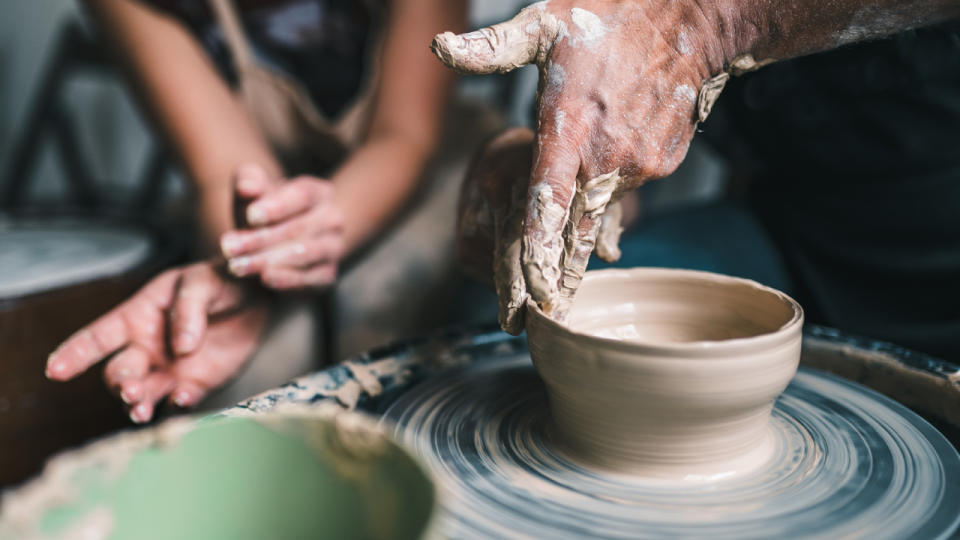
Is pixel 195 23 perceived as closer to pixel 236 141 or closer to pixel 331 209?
pixel 236 141

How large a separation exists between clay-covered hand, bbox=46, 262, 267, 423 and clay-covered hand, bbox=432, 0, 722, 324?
48 cm

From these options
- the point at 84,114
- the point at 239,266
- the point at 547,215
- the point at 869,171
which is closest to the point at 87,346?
the point at 239,266

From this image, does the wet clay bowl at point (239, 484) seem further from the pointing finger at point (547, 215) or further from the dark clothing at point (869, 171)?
the dark clothing at point (869, 171)

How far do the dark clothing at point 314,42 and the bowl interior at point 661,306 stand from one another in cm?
111

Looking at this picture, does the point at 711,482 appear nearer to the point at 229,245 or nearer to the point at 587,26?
the point at 587,26

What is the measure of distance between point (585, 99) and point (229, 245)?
1.83 ft

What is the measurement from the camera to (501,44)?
71cm

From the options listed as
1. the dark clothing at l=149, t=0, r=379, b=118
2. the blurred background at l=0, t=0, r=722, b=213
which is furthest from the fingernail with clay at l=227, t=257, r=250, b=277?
the blurred background at l=0, t=0, r=722, b=213

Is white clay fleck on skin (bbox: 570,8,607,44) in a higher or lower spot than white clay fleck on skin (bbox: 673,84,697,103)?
higher

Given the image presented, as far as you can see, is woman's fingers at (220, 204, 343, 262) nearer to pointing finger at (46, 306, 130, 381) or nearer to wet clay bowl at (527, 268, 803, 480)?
pointing finger at (46, 306, 130, 381)

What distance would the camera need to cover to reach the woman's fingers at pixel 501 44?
687mm

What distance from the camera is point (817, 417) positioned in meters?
0.78

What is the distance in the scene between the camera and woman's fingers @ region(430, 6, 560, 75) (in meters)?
0.69

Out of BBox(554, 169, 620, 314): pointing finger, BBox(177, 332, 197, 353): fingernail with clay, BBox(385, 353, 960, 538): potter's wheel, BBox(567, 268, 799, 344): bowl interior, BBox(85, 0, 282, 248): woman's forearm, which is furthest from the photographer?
BBox(85, 0, 282, 248): woman's forearm
